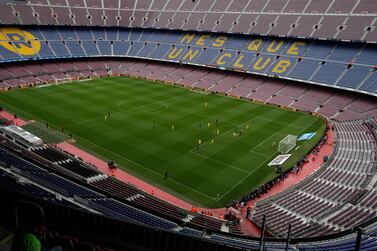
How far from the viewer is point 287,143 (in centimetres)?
3659

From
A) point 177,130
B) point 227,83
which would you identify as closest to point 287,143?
point 177,130

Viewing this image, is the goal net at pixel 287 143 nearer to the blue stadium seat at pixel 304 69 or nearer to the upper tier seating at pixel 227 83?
the upper tier seating at pixel 227 83

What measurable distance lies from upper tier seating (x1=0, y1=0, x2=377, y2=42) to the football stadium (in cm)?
32

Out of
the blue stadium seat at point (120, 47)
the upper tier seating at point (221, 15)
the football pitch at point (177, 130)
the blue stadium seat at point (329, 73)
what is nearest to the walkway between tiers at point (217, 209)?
the football pitch at point (177, 130)

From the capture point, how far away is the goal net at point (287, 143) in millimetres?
35425

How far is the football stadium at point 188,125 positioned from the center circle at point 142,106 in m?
0.29

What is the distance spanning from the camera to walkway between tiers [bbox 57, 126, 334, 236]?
24.0 metres

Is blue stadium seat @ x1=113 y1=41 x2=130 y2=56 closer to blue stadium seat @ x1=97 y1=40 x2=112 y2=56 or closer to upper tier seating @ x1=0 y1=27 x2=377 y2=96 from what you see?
upper tier seating @ x1=0 y1=27 x2=377 y2=96

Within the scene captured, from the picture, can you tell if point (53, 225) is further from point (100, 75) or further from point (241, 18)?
point (241, 18)

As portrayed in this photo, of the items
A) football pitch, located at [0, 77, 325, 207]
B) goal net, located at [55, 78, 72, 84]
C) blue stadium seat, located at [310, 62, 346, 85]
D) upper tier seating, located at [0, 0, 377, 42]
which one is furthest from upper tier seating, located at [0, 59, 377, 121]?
upper tier seating, located at [0, 0, 377, 42]

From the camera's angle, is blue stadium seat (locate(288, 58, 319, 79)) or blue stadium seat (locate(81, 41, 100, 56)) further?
blue stadium seat (locate(81, 41, 100, 56))

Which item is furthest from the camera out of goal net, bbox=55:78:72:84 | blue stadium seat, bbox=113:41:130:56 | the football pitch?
blue stadium seat, bbox=113:41:130:56

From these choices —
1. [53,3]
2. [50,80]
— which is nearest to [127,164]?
[50,80]

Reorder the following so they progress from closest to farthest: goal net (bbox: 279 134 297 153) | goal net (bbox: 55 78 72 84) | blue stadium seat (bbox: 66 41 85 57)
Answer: goal net (bbox: 279 134 297 153), goal net (bbox: 55 78 72 84), blue stadium seat (bbox: 66 41 85 57)
